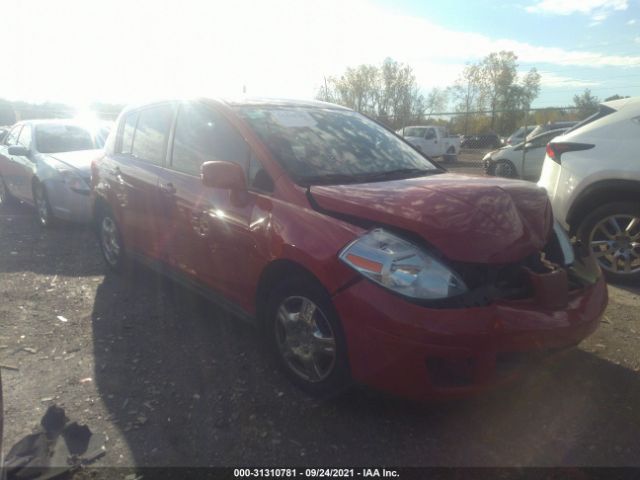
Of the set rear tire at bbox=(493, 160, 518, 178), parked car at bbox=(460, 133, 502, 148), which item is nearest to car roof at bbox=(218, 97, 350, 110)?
rear tire at bbox=(493, 160, 518, 178)

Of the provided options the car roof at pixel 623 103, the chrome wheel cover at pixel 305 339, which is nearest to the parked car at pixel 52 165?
the chrome wheel cover at pixel 305 339

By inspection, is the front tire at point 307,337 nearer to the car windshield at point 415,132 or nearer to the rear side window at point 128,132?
the rear side window at point 128,132

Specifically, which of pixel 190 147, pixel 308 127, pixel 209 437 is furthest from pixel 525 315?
pixel 190 147

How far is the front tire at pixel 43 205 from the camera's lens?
7.18 meters

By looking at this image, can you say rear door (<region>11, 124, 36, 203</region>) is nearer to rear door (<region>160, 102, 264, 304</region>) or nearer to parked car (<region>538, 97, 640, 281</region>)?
rear door (<region>160, 102, 264, 304</region>)

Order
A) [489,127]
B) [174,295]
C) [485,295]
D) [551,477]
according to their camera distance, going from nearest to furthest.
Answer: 1. [551,477]
2. [485,295]
3. [174,295]
4. [489,127]

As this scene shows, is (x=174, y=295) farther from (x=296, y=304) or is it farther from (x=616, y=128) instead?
(x=616, y=128)

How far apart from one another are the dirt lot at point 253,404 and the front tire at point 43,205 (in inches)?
132

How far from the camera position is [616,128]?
4695mm

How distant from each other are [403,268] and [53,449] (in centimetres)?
191

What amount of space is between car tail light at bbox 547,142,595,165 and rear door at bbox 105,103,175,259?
3620 mm

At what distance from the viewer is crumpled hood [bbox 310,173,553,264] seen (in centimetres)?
250

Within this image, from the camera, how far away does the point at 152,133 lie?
14.7ft

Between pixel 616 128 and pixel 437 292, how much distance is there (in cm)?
342
